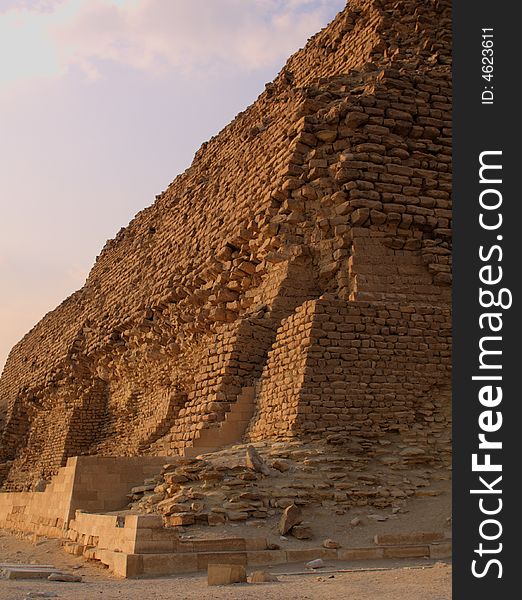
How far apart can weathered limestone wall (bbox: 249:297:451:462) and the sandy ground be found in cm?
242

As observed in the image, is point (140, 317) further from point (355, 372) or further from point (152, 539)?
point (152, 539)

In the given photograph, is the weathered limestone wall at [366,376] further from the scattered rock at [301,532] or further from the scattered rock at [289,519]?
the scattered rock at [301,532]

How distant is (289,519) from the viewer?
712cm

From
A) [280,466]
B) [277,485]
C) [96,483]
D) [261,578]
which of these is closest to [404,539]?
[277,485]

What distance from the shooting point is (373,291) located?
9.76m

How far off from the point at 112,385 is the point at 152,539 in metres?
12.9

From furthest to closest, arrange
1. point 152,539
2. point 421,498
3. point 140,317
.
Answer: point 140,317 → point 421,498 → point 152,539

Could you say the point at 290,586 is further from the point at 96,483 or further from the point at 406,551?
the point at 96,483

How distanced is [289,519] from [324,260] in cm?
426

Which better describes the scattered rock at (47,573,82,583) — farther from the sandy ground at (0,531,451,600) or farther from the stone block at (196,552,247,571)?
the stone block at (196,552,247,571)

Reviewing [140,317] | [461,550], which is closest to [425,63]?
[140,317]

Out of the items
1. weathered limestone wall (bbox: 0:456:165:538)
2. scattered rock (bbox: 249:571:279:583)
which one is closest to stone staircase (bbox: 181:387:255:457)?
weathered limestone wall (bbox: 0:456:165:538)

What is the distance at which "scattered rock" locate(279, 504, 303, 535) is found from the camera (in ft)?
23.3

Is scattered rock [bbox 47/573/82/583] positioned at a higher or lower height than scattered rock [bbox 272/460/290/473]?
lower
